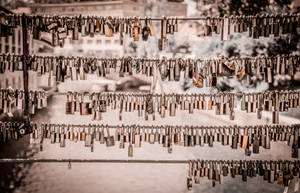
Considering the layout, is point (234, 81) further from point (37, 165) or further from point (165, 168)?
point (37, 165)

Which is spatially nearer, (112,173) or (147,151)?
(112,173)

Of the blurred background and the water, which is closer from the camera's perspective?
the water

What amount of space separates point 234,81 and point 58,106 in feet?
42.1

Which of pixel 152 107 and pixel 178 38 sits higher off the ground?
pixel 178 38

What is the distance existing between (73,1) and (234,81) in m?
41.2

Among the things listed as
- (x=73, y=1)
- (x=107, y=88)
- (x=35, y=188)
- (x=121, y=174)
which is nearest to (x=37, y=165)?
(x=35, y=188)

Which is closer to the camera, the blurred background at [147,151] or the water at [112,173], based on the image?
the water at [112,173]

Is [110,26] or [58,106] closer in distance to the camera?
[110,26]

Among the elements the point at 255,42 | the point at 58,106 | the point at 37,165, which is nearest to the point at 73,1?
the point at 58,106

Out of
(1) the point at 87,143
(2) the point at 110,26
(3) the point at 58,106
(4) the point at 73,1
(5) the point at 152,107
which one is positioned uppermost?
(4) the point at 73,1

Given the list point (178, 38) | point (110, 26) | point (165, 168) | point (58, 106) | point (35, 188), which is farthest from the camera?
point (178, 38)

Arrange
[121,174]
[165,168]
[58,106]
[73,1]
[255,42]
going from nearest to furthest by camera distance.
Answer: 1. [121,174]
2. [165,168]
3. [255,42]
4. [58,106]
5. [73,1]

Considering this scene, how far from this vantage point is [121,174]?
7363 mm

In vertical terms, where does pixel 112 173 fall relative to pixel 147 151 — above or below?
above
